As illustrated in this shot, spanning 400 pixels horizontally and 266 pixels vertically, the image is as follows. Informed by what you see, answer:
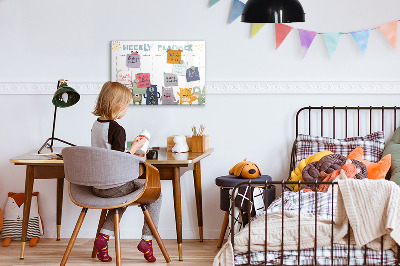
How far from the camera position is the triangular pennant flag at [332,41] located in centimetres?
432

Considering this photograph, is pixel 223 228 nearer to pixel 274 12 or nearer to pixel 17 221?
pixel 17 221

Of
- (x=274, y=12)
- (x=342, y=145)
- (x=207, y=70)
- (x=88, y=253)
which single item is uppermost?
(x=274, y=12)

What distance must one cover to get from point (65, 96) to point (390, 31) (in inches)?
90.6

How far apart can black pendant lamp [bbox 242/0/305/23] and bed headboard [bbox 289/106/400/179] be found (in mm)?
1302

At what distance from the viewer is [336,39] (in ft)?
14.2

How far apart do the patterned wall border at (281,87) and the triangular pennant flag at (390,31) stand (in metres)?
0.29

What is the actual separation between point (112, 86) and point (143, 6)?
1.10 meters

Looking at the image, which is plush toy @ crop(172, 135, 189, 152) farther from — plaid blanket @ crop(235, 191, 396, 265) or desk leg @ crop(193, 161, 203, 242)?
plaid blanket @ crop(235, 191, 396, 265)

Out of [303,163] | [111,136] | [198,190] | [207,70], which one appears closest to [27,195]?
[111,136]

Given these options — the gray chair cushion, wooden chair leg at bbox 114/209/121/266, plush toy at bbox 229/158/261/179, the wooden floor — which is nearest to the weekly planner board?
plush toy at bbox 229/158/261/179

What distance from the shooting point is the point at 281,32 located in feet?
14.3

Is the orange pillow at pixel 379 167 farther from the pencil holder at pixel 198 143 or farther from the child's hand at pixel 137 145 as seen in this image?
the child's hand at pixel 137 145

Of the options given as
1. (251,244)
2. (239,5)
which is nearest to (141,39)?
(239,5)

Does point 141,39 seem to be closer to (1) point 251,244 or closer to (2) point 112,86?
(2) point 112,86
